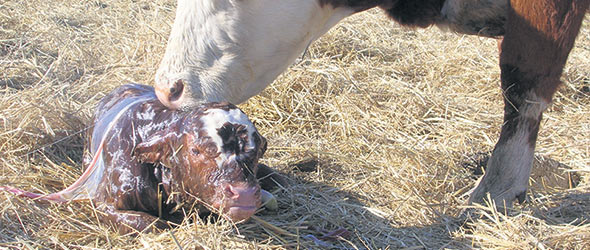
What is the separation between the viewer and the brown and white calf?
8.07ft

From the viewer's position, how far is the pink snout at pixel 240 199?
179 centimetres

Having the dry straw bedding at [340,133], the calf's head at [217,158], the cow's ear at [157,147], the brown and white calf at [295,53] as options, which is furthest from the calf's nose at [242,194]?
the brown and white calf at [295,53]

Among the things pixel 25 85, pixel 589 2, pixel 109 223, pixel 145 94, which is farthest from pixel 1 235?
pixel 589 2

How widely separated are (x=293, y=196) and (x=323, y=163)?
576mm

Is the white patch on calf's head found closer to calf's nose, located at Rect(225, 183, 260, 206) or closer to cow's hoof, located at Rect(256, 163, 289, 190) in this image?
calf's nose, located at Rect(225, 183, 260, 206)

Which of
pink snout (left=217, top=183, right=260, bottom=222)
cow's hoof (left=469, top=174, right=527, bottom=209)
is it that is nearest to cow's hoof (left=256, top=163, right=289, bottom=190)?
pink snout (left=217, top=183, right=260, bottom=222)

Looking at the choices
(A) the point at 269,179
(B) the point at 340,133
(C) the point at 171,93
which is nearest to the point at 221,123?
(C) the point at 171,93

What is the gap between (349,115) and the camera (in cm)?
363

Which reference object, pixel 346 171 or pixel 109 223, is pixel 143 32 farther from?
pixel 109 223

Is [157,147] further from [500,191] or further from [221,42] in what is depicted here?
[500,191]

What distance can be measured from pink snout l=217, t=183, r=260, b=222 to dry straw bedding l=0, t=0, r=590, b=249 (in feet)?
0.43

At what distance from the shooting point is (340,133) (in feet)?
11.5

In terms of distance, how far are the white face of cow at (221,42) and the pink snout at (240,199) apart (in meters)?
0.70

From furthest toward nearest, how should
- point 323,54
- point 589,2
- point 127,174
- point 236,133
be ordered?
point 323,54, point 589,2, point 127,174, point 236,133
